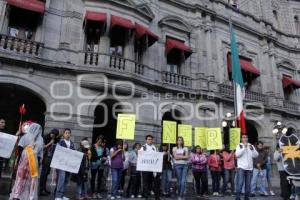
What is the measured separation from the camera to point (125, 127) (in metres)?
9.87

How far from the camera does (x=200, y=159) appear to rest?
9383 mm

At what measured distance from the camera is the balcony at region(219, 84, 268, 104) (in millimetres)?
16516

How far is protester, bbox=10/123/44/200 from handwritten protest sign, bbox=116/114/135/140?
378cm

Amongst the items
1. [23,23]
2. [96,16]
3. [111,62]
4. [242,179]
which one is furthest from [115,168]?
[23,23]

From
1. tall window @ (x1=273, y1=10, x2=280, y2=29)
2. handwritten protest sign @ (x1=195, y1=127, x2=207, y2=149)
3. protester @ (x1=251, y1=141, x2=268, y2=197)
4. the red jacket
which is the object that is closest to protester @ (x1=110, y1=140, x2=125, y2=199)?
the red jacket

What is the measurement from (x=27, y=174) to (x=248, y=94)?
14636 mm

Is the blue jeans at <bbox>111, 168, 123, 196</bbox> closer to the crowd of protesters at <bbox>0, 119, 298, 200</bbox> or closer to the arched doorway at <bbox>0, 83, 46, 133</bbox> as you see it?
the crowd of protesters at <bbox>0, 119, 298, 200</bbox>

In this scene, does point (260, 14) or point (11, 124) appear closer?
point (11, 124)

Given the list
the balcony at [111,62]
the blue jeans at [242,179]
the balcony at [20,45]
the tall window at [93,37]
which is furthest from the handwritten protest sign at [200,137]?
the balcony at [20,45]

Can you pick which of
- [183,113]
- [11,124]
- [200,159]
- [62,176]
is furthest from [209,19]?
[62,176]

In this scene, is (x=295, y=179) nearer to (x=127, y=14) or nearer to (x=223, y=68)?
(x=127, y=14)

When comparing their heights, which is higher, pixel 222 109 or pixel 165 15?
pixel 165 15

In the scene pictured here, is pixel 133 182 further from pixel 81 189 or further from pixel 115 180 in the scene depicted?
pixel 81 189

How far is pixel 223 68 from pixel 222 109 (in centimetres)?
272
